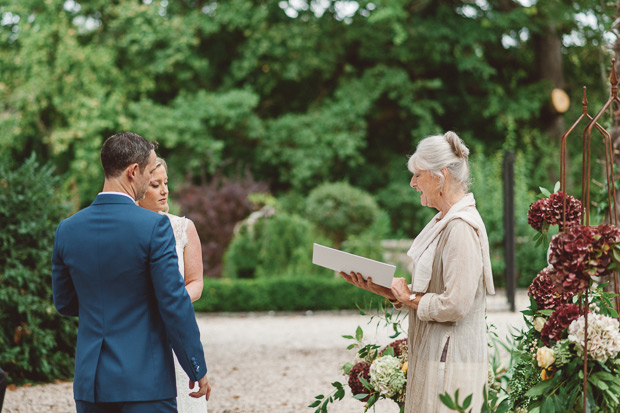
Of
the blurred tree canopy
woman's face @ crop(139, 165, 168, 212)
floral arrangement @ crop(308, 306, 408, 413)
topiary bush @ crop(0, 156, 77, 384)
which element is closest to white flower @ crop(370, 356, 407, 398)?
floral arrangement @ crop(308, 306, 408, 413)

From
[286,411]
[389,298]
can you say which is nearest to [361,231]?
[286,411]

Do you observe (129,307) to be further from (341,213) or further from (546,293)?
(341,213)

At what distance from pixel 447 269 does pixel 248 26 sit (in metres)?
16.1

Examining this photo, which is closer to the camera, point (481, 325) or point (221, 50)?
point (481, 325)

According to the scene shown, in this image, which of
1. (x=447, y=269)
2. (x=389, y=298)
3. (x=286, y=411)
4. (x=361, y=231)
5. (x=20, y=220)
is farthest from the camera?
(x=361, y=231)

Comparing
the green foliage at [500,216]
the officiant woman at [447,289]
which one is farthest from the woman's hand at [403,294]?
the green foliage at [500,216]

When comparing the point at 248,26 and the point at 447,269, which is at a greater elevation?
the point at 248,26

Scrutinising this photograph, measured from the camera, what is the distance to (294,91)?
19.4 m

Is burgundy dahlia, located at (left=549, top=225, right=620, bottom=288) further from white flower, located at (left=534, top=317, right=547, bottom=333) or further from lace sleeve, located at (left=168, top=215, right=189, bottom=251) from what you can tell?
lace sleeve, located at (left=168, top=215, right=189, bottom=251)

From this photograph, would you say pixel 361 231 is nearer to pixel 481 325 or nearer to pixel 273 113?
pixel 273 113

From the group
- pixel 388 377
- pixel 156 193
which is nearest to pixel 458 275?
pixel 388 377

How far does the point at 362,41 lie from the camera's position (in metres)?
17.7

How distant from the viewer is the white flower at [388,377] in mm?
3059

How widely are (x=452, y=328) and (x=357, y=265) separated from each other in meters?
0.42
